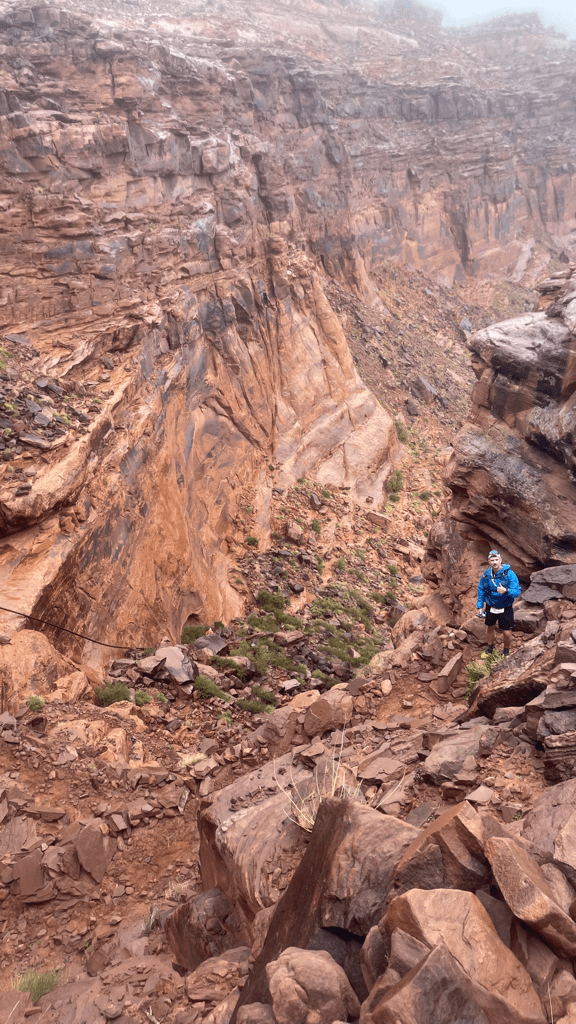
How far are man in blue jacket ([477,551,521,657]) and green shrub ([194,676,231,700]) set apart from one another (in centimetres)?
499

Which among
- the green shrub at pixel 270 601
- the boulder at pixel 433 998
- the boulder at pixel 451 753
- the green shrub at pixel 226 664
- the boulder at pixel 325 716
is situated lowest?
the green shrub at pixel 270 601

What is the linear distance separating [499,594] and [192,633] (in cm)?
783

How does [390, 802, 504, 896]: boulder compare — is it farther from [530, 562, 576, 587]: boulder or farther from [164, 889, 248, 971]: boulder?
[530, 562, 576, 587]: boulder

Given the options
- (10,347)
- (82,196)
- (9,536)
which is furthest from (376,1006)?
(82,196)

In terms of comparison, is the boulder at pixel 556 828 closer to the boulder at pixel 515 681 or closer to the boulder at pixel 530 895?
the boulder at pixel 530 895

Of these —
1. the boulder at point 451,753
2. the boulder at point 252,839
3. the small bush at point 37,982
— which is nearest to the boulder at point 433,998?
the boulder at point 252,839

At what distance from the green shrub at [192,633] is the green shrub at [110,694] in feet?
11.4

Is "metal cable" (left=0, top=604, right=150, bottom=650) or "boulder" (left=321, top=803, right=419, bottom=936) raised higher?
"boulder" (left=321, top=803, right=419, bottom=936)

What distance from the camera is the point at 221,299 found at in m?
20.7

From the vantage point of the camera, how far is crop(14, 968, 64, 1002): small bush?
592cm

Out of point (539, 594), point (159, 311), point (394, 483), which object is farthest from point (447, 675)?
point (394, 483)

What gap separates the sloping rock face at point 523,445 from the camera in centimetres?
1180

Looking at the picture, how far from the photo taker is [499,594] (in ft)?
30.9

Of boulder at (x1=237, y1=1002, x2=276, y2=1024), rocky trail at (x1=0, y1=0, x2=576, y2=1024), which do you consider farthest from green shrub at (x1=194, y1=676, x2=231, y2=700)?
boulder at (x1=237, y1=1002, x2=276, y2=1024)
